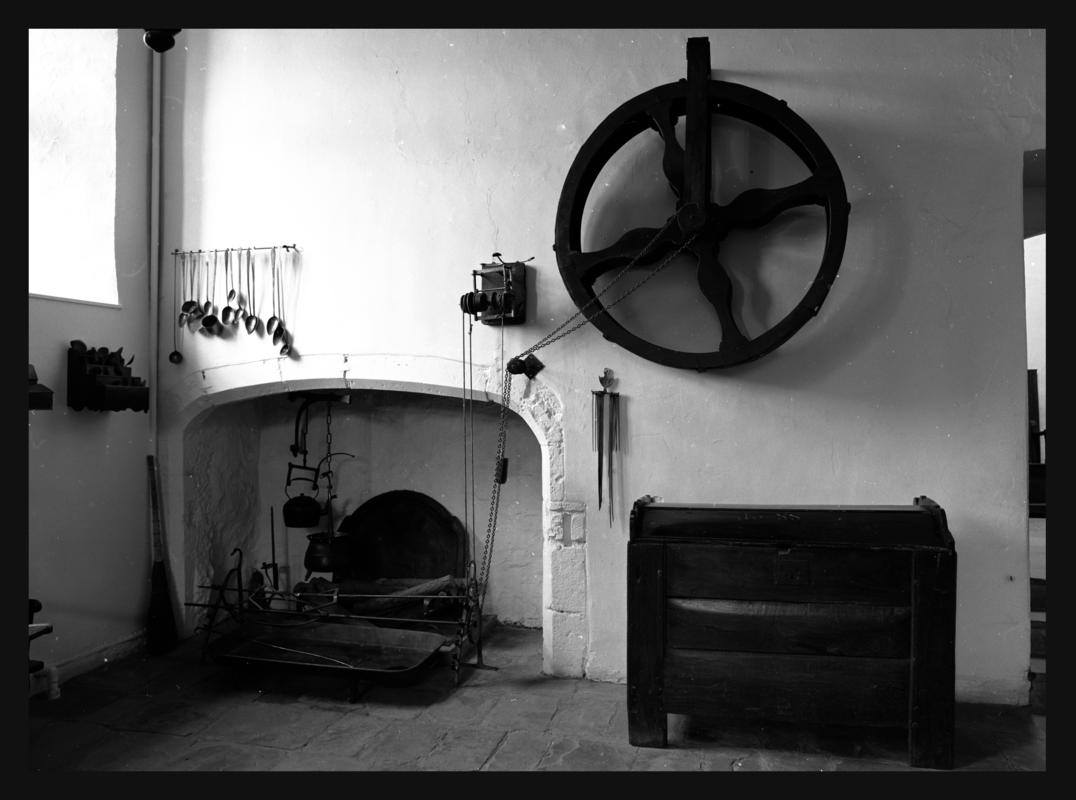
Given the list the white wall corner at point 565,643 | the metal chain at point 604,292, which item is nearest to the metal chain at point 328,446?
the metal chain at point 604,292

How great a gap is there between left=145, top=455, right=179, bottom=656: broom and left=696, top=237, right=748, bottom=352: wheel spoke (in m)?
2.93

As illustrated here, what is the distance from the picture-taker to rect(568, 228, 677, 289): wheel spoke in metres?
3.29

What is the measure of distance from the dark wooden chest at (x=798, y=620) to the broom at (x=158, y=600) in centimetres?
250

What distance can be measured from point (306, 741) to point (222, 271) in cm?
233

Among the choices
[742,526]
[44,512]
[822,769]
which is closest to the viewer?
[822,769]

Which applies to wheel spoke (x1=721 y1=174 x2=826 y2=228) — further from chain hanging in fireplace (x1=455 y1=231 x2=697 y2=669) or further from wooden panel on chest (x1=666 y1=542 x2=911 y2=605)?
wooden panel on chest (x1=666 y1=542 x2=911 y2=605)

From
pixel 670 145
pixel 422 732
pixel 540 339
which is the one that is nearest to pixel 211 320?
pixel 540 339

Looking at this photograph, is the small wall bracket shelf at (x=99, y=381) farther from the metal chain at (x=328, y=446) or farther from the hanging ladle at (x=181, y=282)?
the metal chain at (x=328, y=446)

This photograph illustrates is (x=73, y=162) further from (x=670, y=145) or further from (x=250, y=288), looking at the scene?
(x=670, y=145)

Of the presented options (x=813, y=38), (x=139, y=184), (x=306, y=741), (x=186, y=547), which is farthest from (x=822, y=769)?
(x=139, y=184)

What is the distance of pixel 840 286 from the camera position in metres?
3.30

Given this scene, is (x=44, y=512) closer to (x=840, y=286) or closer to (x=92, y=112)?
(x=92, y=112)

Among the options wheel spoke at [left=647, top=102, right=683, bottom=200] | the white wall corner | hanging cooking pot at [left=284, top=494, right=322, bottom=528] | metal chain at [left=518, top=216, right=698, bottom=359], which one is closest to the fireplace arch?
the white wall corner

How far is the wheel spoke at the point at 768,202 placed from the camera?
3.10 metres
